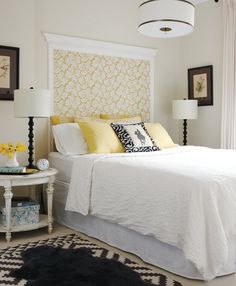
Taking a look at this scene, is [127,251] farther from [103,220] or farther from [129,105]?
[129,105]

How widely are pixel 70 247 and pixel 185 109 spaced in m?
2.59

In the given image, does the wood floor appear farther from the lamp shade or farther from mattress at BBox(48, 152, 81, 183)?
the lamp shade

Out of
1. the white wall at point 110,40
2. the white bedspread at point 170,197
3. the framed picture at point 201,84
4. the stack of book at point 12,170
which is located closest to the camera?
the white bedspread at point 170,197

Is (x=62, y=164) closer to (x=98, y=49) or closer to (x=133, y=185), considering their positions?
(x=133, y=185)

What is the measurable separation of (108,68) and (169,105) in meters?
1.20

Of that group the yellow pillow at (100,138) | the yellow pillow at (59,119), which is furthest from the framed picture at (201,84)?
the yellow pillow at (59,119)

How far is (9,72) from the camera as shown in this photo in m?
4.02

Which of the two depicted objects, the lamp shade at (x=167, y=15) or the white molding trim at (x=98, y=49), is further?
the white molding trim at (x=98, y=49)

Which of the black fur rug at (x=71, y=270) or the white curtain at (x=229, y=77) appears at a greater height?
the white curtain at (x=229, y=77)

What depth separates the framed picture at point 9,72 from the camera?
3.96 metres

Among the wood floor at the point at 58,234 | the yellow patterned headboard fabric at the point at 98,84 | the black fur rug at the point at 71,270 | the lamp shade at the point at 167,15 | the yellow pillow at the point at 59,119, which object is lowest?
the wood floor at the point at 58,234

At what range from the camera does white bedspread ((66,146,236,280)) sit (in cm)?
248

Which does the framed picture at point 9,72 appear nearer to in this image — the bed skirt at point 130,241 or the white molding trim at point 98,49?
the white molding trim at point 98,49

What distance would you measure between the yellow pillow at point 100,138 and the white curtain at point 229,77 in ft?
5.31
